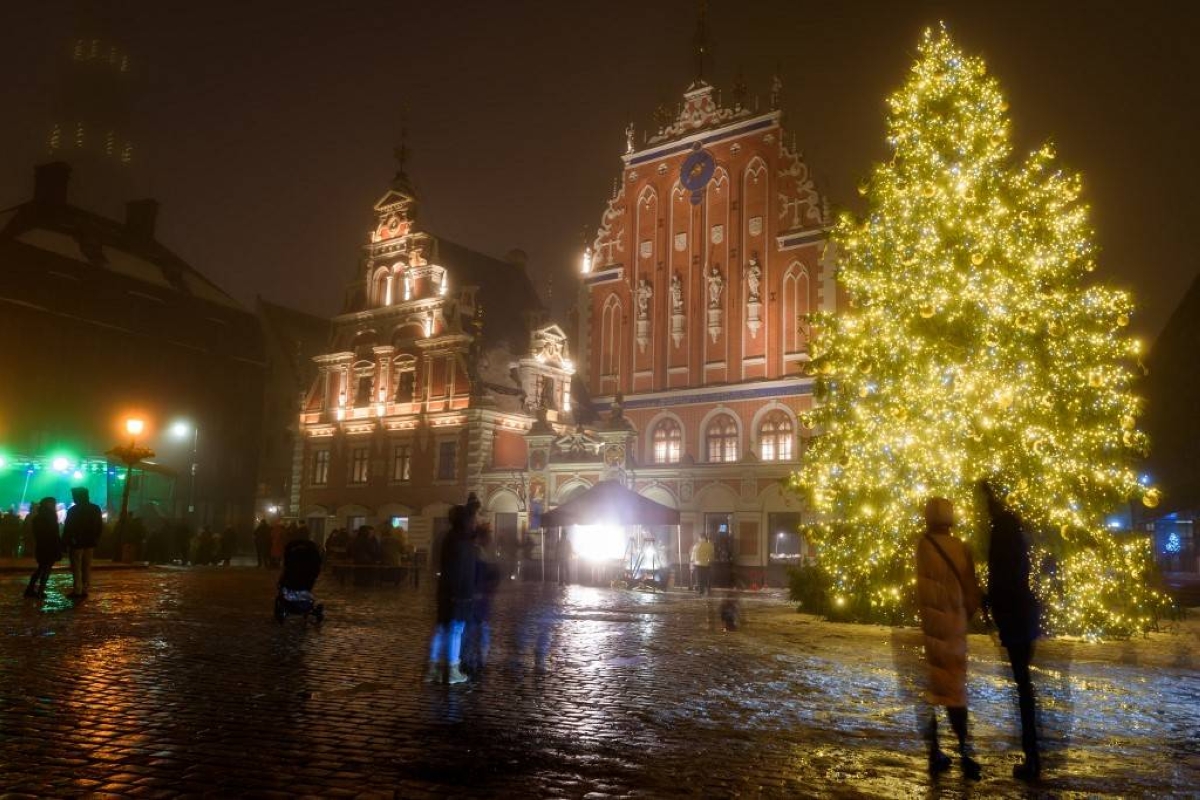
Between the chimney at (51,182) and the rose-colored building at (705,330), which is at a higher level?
the chimney at (51,182)

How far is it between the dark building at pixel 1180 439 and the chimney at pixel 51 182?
5274cm

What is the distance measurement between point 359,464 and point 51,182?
70.6 ft

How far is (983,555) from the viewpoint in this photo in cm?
1469

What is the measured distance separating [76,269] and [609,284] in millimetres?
25080

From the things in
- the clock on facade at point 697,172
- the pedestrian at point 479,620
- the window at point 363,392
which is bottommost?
the pedestrian at point 479,620

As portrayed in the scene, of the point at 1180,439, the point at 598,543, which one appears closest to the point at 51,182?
the point at 598,543

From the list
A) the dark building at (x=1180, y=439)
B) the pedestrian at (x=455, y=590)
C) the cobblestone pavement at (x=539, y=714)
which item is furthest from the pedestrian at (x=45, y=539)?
the dark building at (x=1180, y=439)

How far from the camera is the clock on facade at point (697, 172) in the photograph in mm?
38844

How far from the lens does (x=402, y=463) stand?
1630 inches

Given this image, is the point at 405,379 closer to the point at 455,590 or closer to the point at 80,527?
the point at 80,527

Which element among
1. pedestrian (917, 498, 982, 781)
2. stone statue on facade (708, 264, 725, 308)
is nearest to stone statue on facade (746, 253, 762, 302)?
stone statue on facade (708, 264, 725, 308)

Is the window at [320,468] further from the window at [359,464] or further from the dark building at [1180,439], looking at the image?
the dark building at [1180,439]

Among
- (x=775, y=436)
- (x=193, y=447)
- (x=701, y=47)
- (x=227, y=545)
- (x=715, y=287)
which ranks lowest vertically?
(x=227, y=545)

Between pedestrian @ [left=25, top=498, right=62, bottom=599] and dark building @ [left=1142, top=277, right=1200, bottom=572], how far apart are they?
3898 cm
